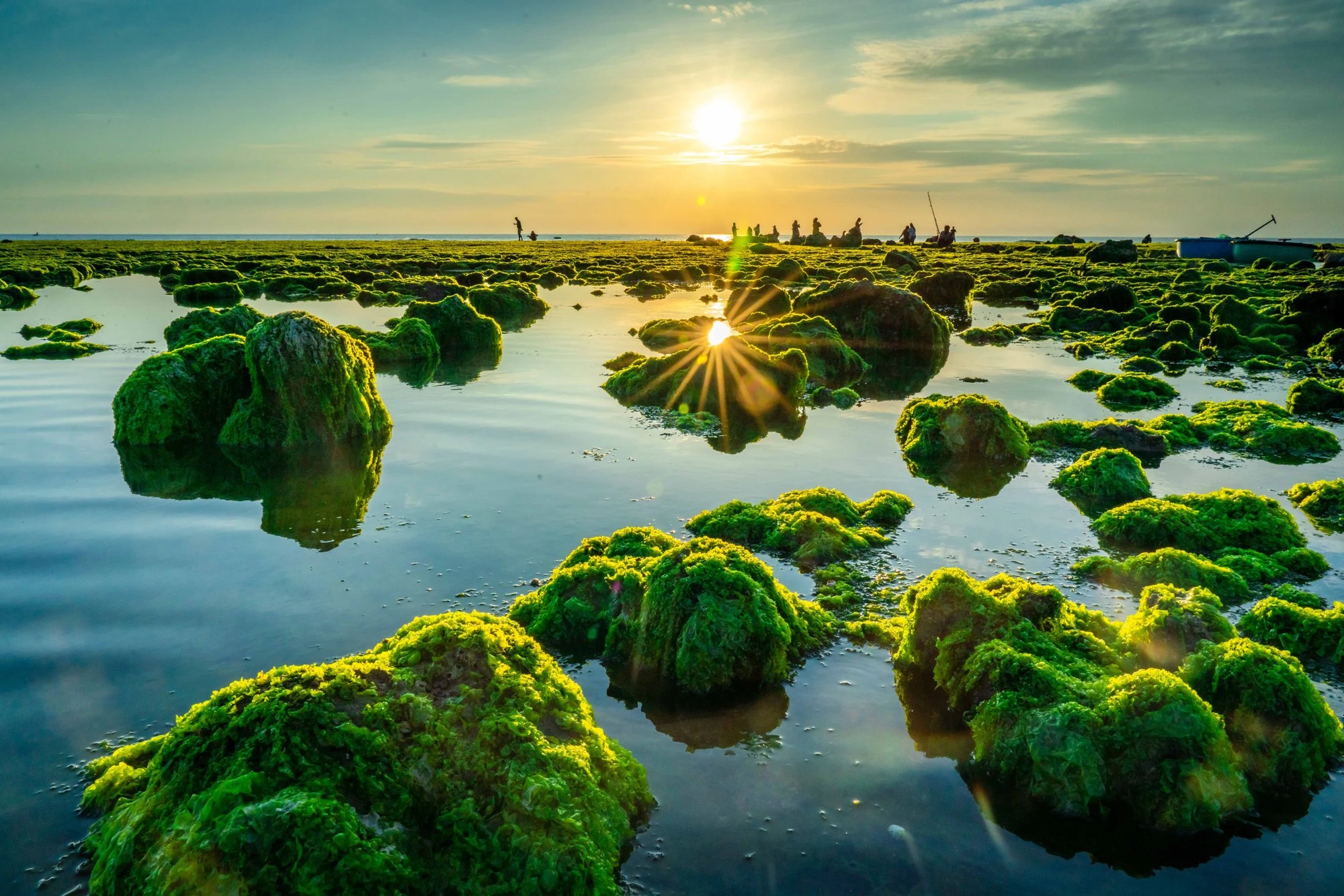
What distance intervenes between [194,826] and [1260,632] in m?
8.32

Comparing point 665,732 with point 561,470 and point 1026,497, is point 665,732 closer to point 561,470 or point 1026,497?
point 561,470

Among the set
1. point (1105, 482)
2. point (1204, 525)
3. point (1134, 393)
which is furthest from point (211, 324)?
point (1134, 393)

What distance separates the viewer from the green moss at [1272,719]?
208 inches

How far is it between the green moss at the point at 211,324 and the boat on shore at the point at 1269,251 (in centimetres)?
7369

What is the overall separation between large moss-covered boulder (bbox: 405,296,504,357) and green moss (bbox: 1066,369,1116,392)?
56.4 ft

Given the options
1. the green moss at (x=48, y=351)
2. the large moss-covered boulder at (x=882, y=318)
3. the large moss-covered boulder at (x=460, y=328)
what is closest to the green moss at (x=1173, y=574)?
the large moss-covered boulder at (x=882, y=318)

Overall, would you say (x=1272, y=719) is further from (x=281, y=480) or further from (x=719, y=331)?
(x=719, y=331)

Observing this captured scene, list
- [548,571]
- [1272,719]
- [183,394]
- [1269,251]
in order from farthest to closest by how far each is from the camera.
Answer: [1269,251] < [183,394] < [548,571] < [1272,719]

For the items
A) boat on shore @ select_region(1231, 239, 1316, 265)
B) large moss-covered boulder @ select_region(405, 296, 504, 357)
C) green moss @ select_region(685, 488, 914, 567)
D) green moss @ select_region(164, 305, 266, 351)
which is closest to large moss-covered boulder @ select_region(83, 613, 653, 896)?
green moss @ select_region(685, 488, 914, 567)

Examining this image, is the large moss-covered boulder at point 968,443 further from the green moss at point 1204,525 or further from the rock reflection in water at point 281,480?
the rock reflection in water at point 281,480

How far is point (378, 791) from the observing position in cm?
427

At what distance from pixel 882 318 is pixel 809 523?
1881 centimetres

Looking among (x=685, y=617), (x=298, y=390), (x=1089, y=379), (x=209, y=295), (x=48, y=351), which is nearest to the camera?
(x=685, y=617)

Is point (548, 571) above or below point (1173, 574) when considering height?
below
